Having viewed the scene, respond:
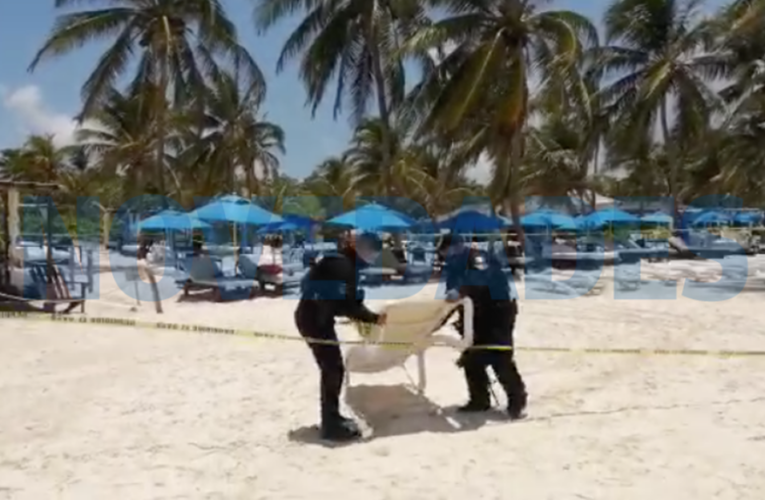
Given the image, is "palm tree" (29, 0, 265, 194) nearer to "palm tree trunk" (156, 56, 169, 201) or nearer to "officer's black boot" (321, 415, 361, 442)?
"palm tree trunk" (156, 56, 169, 201)

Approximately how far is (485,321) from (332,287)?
1.24 m

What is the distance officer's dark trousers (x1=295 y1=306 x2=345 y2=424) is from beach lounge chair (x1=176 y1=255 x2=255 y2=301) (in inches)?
335

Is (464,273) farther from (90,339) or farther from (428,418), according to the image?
(90,339)

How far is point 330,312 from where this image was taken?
4559 mm

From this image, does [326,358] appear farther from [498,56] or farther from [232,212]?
[498,56]

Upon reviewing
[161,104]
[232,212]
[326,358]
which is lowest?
[326,358]

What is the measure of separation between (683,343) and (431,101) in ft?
37.6

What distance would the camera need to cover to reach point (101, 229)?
33.9 meters

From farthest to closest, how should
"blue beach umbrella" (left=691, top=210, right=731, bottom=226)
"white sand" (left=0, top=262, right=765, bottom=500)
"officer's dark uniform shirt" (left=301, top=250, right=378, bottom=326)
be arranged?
1. "blue beach umbrella" (left=691, top=210, right=731, bottom=226)
2. "officer's dark uniform shirt" (left=301, top=250, right=378, bottom=326)
3. "white sand" (left=0, top=262, right=765, bottom=500)

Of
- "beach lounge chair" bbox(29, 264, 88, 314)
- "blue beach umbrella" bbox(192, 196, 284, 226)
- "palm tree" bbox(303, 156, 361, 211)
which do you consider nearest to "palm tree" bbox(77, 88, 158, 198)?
"palm tree" bbox(303, 156, 361, 211)

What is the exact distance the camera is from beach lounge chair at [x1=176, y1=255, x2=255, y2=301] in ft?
42.2

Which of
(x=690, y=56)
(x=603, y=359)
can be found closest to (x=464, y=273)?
(x=603, y=359)

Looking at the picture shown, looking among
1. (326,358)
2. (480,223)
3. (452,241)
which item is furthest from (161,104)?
(326,358)

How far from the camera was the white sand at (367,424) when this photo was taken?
377 centimetres
